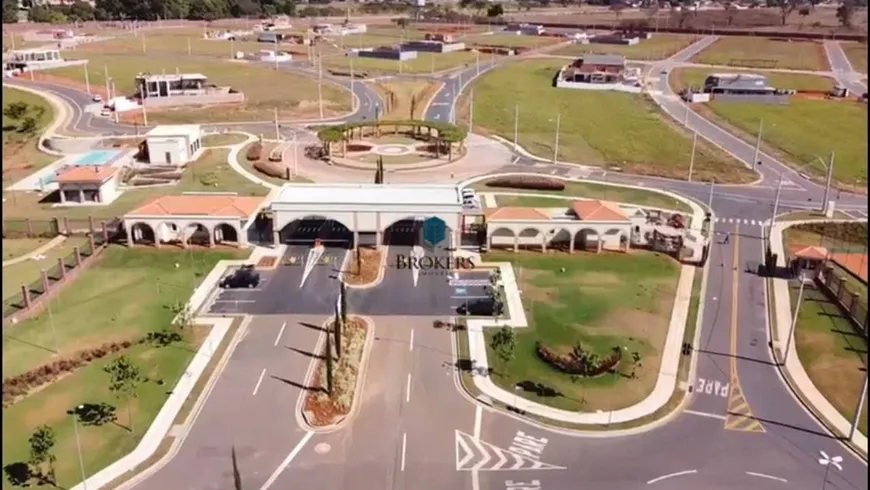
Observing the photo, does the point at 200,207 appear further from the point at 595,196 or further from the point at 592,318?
the point at 595,196

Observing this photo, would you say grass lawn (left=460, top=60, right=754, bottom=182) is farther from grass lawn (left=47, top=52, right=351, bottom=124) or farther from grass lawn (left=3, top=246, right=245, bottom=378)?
grass lawn (left=3, top=246, right=245, bottom=378)

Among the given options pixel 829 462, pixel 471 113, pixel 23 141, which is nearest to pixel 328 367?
pixel 829 462

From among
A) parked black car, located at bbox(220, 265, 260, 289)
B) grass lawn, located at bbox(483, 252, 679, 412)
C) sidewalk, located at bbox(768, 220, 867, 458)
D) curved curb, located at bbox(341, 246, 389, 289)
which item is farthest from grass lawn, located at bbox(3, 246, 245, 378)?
sidewalk, located at bbox(768, 220, 867, 458)

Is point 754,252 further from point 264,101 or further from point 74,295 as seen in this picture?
point 264,101

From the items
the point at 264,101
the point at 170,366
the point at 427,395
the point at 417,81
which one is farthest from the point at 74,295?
the point at 417,81

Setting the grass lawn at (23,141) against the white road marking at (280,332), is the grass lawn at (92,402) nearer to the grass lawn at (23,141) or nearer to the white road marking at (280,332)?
the white road marking at (280,332)
